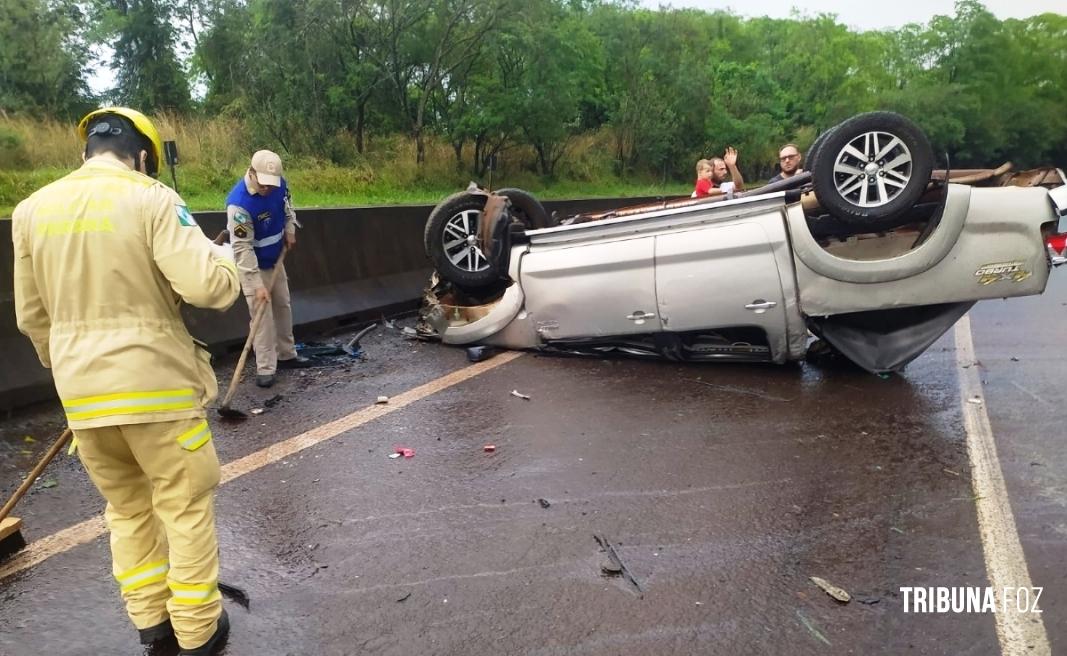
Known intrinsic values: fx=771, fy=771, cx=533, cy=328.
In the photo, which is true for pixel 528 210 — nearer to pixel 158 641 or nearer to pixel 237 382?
pixel 237 382

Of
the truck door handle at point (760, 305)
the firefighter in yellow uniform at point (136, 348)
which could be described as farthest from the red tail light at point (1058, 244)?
the firefighter in yellow uniform at point (136, 348)

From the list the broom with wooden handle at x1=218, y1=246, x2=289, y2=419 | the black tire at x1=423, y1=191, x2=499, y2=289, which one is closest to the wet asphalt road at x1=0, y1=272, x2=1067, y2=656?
the broom with wooden handle at x1=218, y1=246, x2=289, y2=419

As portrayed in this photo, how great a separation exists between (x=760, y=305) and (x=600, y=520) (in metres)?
2.60

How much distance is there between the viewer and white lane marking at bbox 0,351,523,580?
129 inches

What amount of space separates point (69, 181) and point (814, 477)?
3.54 m

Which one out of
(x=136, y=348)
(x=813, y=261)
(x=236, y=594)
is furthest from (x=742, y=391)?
(x=136, y=348)

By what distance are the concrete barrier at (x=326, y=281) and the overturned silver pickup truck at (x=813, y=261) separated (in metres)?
2.44

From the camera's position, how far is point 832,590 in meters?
2.92

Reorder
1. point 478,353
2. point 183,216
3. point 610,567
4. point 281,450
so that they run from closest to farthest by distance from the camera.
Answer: point 183,216
point 610,567
point 281,450
point 478,353

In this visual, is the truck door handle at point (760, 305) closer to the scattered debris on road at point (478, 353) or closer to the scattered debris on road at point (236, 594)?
the scattered debris on road at point (478, 353)

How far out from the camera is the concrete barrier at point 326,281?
5.34m

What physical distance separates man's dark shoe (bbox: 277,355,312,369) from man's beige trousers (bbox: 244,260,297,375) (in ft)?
0.11

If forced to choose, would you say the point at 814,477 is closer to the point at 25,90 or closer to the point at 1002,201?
the point at 1002,201

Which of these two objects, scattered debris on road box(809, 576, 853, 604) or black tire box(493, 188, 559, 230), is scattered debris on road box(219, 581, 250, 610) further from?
black tire box(493, 188, 559, 230)
